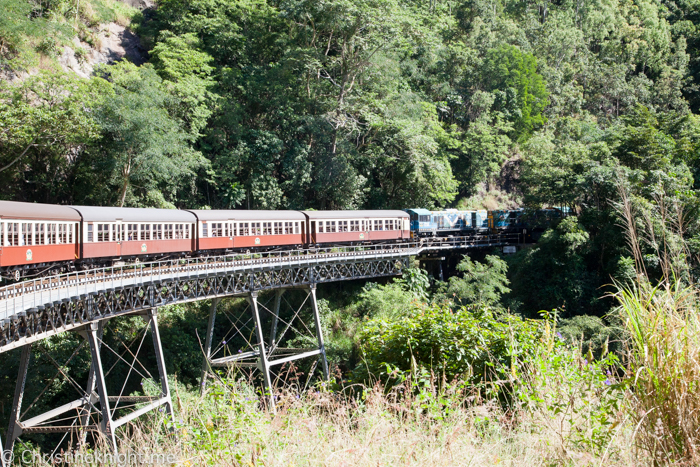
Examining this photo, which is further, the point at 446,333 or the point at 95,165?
the point at 95,165

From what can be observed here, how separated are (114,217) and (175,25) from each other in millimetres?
24246

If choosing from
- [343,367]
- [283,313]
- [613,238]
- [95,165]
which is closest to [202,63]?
[95,165]

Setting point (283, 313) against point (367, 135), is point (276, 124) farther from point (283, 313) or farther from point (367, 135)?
point (283, 313)

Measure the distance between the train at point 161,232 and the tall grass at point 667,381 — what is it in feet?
51.3

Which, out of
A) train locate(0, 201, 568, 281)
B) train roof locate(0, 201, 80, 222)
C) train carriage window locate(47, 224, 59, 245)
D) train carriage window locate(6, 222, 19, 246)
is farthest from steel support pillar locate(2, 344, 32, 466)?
train carriage window locate(47, 224, 59, 245)

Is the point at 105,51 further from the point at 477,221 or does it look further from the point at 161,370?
the point at 161,370

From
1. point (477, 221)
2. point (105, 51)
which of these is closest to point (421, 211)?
point (477, 221)

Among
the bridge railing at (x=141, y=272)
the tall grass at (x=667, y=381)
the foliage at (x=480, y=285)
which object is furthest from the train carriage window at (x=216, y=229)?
the tall grass at (x=667, y=381)

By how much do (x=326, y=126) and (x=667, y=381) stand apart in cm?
3086

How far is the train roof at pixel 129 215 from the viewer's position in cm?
1780

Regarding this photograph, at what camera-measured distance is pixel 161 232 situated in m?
20.6

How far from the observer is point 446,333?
25.5ft

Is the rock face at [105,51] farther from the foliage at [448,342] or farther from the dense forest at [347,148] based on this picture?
the foliage at [448,342]

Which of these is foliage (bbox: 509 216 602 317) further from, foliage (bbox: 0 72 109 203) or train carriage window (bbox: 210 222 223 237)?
foliage (bbox: 0 72 109 203)
